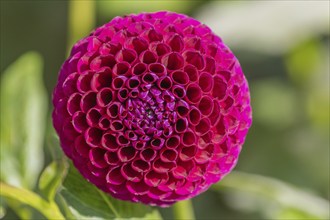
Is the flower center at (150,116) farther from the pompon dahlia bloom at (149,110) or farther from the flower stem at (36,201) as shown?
the flower stem at (36,201)

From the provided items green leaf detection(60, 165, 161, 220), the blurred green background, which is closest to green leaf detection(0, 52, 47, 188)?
the blurred green background

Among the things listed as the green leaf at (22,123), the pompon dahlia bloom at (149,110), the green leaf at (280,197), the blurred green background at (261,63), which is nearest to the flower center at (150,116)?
the pompon dahlia bloom at (149,110)

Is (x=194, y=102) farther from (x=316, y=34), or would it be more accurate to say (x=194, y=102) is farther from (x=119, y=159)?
(x=316, y=34)

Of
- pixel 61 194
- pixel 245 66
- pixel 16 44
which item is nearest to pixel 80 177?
pixel 61 194

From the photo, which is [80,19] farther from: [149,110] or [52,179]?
[149,110]

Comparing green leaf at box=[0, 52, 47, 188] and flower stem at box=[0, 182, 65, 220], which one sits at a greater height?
flower stem at box=[0, 182, 65, 220]

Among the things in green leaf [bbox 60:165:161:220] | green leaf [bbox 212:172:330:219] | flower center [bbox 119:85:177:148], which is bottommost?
green leaf [bbox 212:172:330:219]

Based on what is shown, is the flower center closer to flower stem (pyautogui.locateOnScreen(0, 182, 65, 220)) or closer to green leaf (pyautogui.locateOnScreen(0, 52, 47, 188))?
flower stem (pyautogui.locateOnScreen(0, 182, 65, 220))
